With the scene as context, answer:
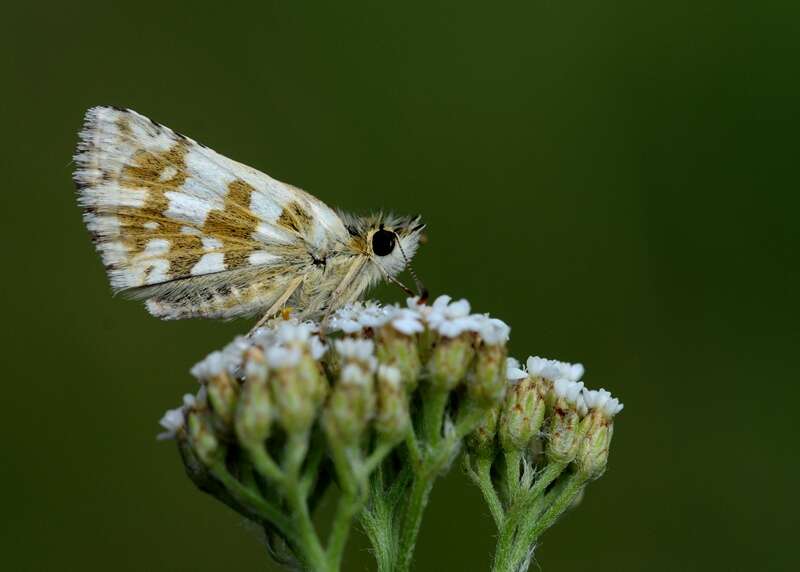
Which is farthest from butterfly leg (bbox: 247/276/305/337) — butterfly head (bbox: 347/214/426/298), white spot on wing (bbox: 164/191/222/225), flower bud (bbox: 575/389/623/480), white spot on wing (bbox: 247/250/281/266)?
flower bud (bbox: 575/389/623/480)

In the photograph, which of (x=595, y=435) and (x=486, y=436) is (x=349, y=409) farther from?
(x=595, y=435)

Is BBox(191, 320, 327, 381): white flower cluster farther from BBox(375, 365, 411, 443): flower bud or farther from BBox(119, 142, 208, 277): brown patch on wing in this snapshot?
BBox(119, 142, 208, 277): brown patch on wing

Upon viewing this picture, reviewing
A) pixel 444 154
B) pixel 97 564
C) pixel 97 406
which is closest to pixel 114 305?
pixel 97 406

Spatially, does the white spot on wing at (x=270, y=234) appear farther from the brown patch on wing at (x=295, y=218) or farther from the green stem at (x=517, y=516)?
the green stem at (x=517, y=516)

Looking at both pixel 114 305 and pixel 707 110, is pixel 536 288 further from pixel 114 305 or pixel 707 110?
pixel 114 305

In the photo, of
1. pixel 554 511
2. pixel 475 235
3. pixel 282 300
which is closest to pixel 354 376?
pixel 554 511

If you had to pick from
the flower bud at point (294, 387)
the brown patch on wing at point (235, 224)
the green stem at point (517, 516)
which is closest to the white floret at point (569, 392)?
the green stem at point (517, 516)
